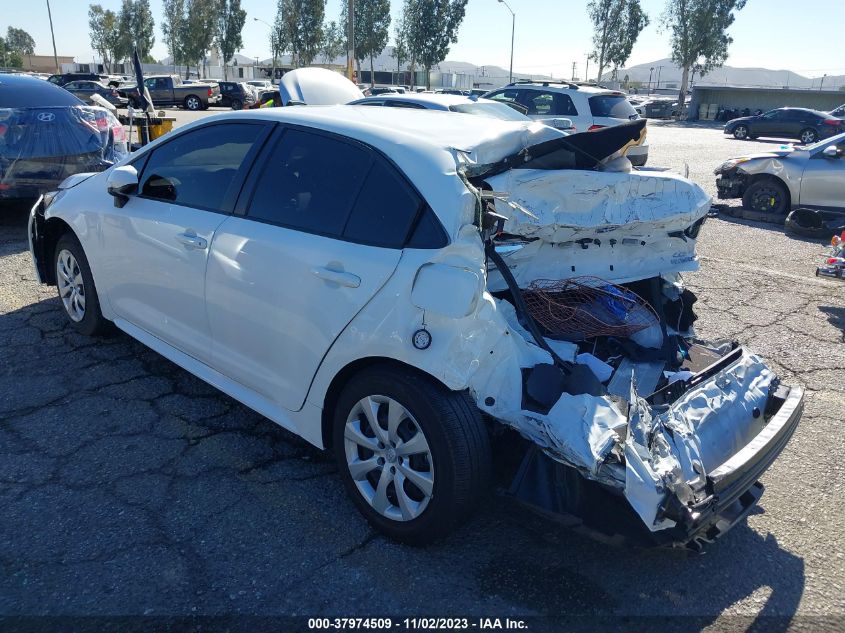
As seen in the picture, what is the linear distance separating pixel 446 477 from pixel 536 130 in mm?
1732

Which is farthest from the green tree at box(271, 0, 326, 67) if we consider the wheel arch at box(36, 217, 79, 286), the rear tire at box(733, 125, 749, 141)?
the wheel arch at box(36, 217, 79, 286)

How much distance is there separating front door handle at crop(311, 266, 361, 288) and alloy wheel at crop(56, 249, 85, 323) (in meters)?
2.46

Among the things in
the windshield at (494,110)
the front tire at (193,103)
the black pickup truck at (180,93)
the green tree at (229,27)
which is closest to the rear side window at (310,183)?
the windshield at (494,110)

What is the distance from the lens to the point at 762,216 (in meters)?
10.4

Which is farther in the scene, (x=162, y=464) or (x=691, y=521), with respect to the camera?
(x=162, y=464)

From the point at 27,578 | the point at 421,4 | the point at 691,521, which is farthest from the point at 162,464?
the point at 421,4

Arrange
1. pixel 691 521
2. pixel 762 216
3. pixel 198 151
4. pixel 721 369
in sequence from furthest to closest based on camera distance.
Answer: pixel 762 216 → pixel 198 151 → pixel 721 369 → pixel 691 521

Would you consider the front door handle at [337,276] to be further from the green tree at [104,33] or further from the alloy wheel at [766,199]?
the green tree at [104,33]

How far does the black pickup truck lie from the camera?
1409 inches

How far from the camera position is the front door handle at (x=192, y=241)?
3.41 meters

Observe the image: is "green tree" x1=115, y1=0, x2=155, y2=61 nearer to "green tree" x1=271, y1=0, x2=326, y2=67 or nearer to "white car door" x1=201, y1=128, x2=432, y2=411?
"green tree" x1=271, y1=0, x2=326, y2=67

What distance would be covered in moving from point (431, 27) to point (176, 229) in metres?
63.0

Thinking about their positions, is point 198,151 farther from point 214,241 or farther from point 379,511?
point 379,511

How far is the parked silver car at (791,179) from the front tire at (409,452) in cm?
939
